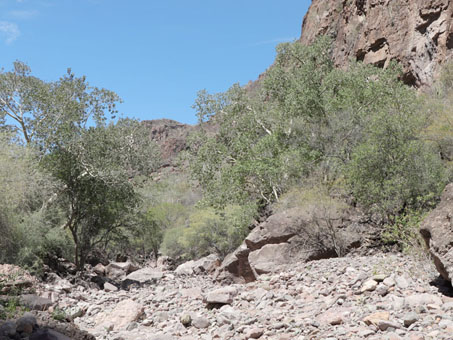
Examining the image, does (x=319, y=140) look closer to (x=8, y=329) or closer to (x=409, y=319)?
(x=409, y=319)

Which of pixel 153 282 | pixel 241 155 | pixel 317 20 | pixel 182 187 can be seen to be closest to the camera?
pixel 153 282

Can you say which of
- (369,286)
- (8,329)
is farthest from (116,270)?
(369,286)

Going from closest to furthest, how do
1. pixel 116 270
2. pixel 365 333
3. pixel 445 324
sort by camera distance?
pixel 445 324 → pixel 365 333 → pixel 116 270

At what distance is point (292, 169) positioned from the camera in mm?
18641

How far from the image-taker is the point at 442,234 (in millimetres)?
6441

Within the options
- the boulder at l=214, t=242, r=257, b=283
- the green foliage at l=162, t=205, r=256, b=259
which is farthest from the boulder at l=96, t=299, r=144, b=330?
the green foliage at l=162, t=205, r=256, b=259

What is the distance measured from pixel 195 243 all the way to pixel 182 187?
30.4m

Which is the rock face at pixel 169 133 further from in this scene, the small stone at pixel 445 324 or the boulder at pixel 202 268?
the small stone at pixel 445 324

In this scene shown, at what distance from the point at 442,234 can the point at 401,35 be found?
29.0 meters

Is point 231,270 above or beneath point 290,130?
beneath

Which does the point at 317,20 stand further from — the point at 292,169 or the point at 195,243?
the point at 292,169

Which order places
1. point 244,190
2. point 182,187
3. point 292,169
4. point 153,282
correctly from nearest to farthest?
point 292,169, point 153,282, point 244,190, point 182,187

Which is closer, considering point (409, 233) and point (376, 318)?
point (376, 318)

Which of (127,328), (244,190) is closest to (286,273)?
(127,328)
